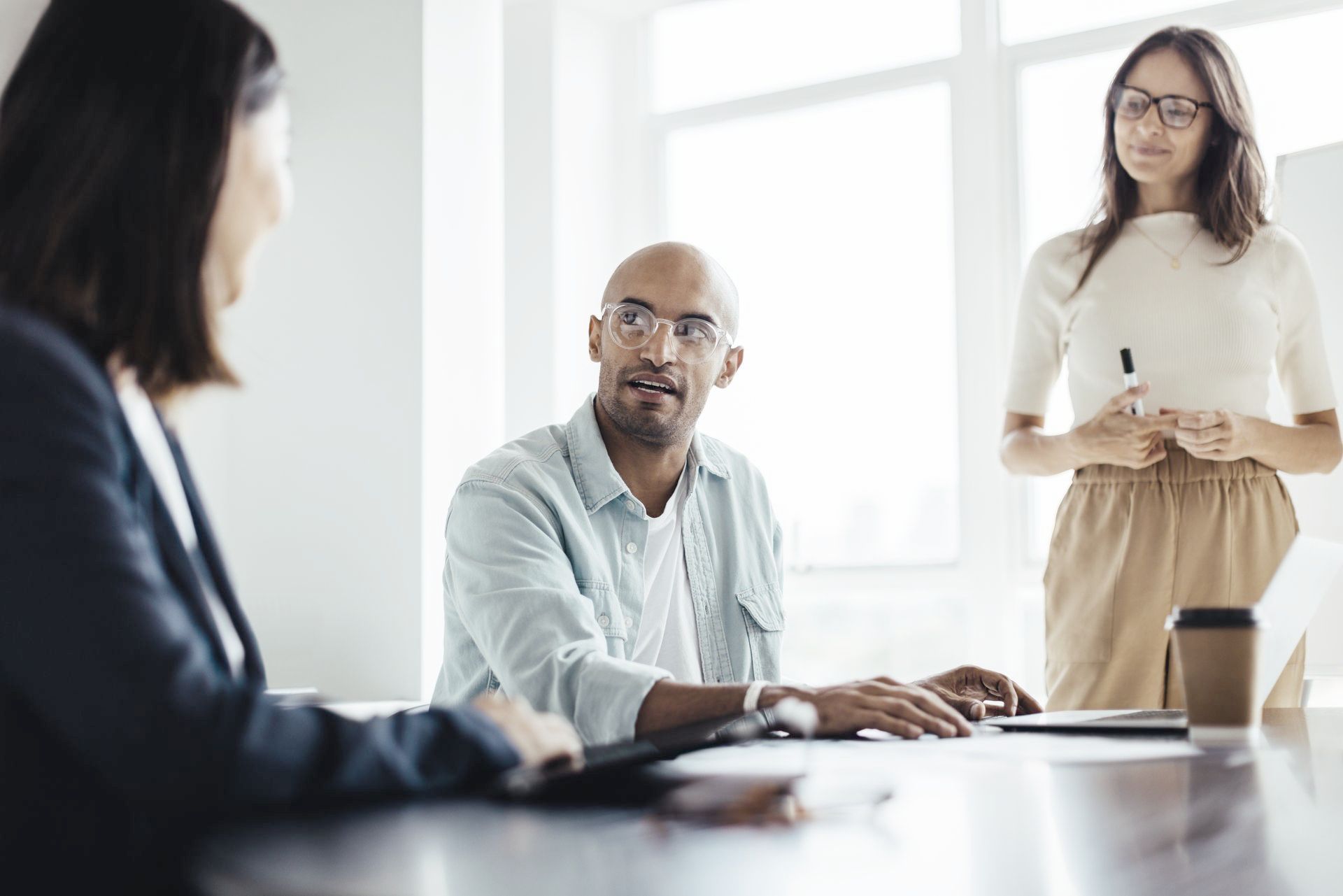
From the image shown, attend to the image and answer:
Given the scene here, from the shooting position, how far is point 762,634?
1.93 m

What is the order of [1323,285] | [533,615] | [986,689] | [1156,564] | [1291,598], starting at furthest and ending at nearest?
[1323,285]
[1156,564]
[986,689]
[533,615]
[1291,598]

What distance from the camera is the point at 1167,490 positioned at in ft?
8.04

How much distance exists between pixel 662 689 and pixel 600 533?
1.69 feet

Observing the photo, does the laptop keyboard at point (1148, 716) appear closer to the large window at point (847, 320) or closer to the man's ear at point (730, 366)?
the man's ear at point (730, 366)

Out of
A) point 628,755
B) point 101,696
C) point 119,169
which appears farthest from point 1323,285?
point 101,696

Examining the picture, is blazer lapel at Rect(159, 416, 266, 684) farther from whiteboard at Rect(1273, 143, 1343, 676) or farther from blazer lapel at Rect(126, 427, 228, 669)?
whiteboard at Rect(1273, 143, 1343, 676)

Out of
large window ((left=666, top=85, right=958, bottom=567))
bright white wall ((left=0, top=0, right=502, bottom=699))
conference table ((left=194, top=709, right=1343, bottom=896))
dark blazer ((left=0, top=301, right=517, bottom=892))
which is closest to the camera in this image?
conference table ((left=194, top=709, right=1343, bottom=896))

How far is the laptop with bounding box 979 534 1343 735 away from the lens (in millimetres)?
1227

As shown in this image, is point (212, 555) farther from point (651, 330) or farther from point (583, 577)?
point (651, 330)

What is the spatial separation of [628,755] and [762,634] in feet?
3.61

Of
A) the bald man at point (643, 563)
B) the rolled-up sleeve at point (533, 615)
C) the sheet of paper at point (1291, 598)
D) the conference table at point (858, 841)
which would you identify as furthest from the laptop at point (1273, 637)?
the rolled-up sleeve at point (533, 615)

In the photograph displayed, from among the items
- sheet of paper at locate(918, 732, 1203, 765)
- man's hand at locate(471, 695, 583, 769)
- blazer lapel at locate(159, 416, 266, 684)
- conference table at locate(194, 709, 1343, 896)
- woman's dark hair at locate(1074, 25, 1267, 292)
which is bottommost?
sheet of paper at locate(918, 732, 1203, 765)

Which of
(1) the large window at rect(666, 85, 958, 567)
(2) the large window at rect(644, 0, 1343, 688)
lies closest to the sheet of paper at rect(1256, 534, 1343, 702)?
(2) the large window at rect(644, 0, 1343, 688)

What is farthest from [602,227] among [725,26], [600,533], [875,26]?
[600,533]
